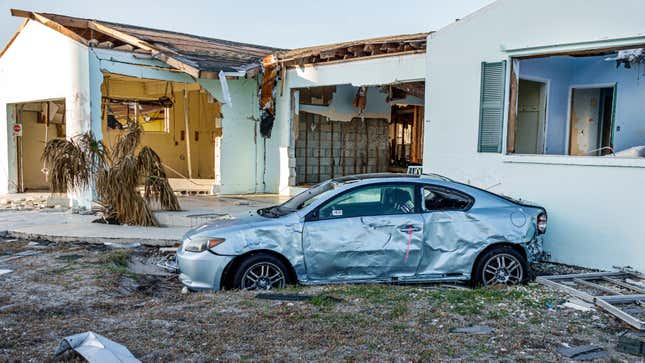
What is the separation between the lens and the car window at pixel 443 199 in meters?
6.62

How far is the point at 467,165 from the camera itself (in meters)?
9.55

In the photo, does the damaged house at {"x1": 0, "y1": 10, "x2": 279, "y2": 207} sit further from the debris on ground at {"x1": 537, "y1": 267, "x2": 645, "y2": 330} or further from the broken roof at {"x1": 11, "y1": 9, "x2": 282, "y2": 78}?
the debris on ground at {"x1": 537, "y1": 267, "x2": 645, "y2": 330}

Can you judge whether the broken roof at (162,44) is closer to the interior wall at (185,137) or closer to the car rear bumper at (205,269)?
the interior wall at (185,137)

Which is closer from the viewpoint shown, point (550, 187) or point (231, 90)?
point (550, 187)

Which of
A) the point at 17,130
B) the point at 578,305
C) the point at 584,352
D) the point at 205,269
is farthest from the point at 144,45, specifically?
the point at 584,352

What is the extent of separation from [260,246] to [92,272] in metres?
2.52

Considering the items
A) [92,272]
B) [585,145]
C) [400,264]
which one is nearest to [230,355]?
[400,264]

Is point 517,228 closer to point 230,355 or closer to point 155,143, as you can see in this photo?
point 230,355

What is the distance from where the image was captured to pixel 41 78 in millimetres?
13812

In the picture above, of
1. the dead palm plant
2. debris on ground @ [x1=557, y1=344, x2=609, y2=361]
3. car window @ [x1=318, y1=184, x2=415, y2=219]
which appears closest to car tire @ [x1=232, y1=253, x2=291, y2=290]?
car window @ [x1=318, y1=184, x2=415, y2=219]

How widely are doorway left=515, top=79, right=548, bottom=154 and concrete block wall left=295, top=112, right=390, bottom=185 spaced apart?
6042mm

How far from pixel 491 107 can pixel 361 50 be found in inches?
164

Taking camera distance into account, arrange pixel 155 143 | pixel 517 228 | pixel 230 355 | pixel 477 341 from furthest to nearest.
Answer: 1. pixel 155 143
2. pixel 517 228
3. pixel 477 341
4. pixel 230 355

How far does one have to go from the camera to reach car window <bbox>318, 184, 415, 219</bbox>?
21.0 feet
